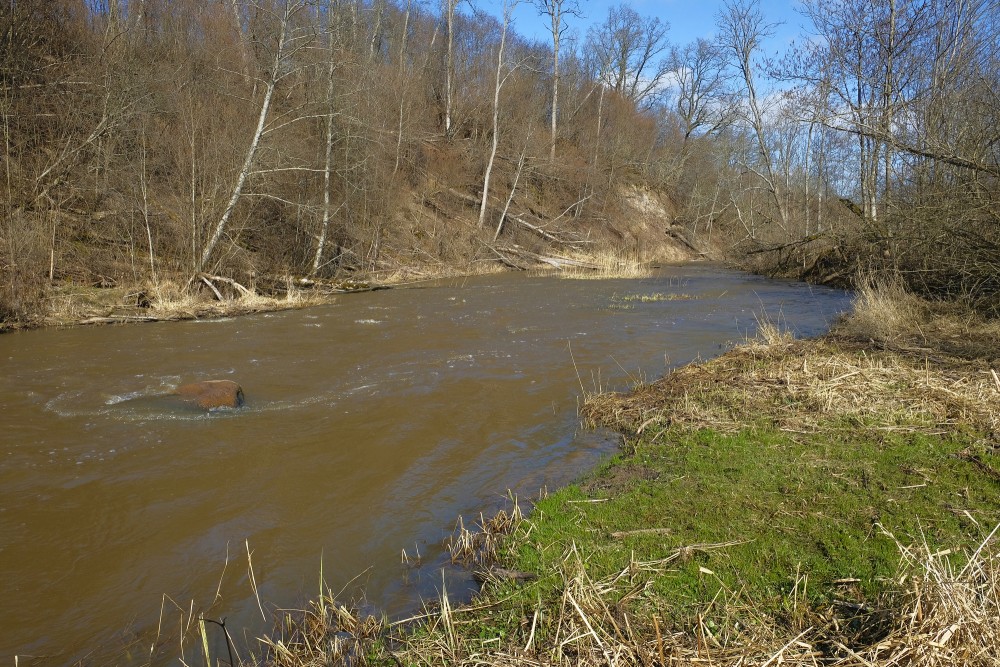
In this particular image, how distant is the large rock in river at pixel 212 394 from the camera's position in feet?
25.8

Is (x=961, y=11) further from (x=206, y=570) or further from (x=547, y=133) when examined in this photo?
(x=547, y=133)

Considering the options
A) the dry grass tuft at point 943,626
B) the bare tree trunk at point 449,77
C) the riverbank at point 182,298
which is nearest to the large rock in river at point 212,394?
the riverbank at point 182,298

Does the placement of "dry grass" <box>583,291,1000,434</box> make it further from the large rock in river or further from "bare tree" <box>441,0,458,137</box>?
"bare tree" <box>441,0,458,137</box>

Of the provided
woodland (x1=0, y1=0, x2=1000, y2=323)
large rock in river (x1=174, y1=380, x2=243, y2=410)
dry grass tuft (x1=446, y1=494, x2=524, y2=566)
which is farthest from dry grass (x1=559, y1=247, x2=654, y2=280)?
dry grass tuft (x1=446, y1=494, x2=524, y2=566)

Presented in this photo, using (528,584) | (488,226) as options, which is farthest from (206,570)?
(488,226)

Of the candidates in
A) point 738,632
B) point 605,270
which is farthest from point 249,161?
point 738,632

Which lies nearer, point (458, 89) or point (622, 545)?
point (622, 545)

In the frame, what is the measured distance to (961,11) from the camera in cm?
1496

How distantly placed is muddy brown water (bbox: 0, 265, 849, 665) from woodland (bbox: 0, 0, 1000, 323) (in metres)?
4.16

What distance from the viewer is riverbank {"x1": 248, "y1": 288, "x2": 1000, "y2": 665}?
2.69 m

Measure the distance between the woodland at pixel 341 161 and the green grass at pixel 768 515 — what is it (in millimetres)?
7332


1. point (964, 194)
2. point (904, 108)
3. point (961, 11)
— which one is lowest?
point (964, 194)

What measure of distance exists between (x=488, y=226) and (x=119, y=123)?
16.7 m

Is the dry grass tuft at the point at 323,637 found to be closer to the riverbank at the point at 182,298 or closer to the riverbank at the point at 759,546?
the riverbank at the point at 759,546
